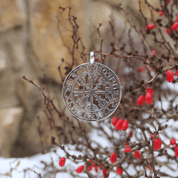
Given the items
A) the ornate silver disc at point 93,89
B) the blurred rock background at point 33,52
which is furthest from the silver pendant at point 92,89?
the blurred rock background at point 33,52

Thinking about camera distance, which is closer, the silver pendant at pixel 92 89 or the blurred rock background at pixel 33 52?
the silver pendant at pixel 92 89

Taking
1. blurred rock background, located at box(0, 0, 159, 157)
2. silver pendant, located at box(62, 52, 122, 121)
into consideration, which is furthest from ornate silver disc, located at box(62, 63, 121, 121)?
blurred rock background, located at box(0, 0, 159, 157)

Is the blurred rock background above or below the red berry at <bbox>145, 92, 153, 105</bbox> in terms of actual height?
above

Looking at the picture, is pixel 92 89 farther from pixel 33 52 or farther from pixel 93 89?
pixel 33 52

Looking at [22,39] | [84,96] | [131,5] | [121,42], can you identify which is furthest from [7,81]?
[131,5]

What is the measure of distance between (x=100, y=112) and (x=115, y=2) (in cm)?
81

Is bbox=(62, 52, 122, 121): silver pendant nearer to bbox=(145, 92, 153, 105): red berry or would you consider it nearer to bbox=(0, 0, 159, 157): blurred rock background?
bbox=(145, 92, 153, 105): red berry

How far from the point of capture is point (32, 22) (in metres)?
1.06

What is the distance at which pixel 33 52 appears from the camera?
1085 mm

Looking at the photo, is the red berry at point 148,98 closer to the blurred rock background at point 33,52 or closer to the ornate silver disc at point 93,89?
the ornate silver disc at point 93,89

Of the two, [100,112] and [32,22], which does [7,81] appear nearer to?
[32,22]

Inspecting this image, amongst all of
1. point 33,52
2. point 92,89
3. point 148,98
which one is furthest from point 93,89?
point 33,52

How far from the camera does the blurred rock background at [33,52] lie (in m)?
1.04

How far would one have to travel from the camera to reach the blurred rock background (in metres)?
1.04
